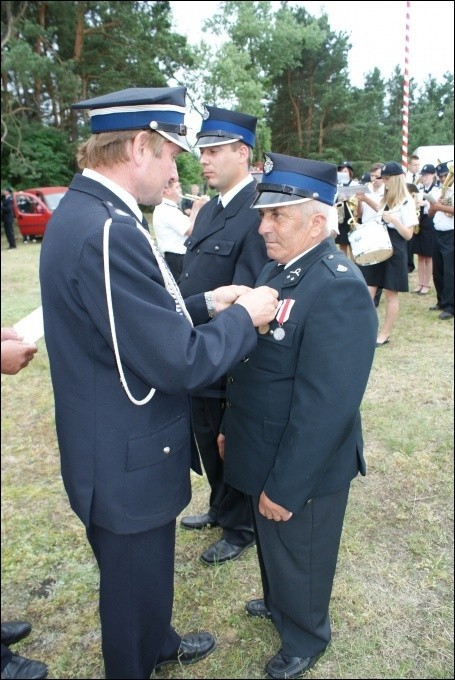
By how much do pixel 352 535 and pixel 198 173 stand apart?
82.9 feet

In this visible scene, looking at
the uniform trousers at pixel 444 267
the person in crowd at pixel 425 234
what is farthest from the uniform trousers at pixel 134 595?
the person in crowd at pixel 425 234

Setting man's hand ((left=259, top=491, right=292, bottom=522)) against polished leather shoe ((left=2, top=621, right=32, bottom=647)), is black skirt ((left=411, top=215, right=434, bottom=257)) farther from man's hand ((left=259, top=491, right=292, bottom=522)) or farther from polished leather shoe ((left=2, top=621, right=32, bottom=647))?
polished leather shoe ((left=2, top=621, right=32, bottom=647))

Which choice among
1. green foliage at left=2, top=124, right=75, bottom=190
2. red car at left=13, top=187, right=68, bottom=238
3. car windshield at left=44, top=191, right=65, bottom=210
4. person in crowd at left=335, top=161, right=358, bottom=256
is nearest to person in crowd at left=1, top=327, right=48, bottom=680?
person in crowd at left=335, top=161, right=358, bottom=256

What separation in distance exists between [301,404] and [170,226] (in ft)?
13.3

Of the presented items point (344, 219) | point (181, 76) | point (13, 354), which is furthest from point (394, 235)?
point (181, 76)

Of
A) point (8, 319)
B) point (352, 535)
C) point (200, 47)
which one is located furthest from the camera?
point (200, 47)

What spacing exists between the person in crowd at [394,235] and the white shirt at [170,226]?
7.51 ft

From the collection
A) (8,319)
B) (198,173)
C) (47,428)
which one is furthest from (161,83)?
(47,428)

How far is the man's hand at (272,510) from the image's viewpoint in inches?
75.5

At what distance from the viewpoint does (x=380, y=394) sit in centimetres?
517

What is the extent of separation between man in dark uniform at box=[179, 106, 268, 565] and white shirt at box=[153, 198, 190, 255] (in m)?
2.37

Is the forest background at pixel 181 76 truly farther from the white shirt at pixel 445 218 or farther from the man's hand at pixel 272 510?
the man's hand at pixel 272 510

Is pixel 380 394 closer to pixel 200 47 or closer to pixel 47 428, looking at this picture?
pixel 47 428

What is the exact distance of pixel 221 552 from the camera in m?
3.07
